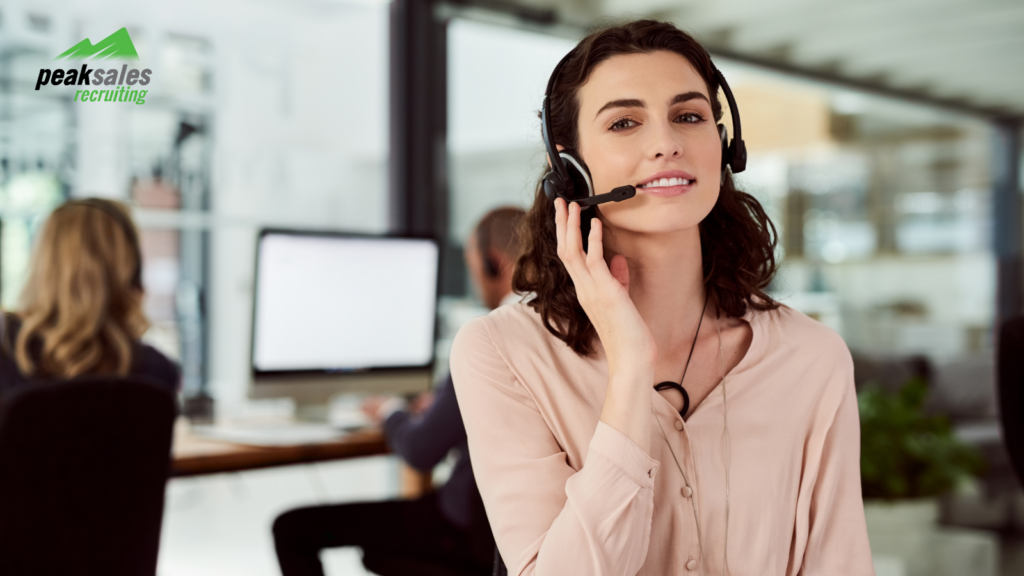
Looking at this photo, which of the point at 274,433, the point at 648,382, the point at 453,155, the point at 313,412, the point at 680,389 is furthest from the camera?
the point at 453,155

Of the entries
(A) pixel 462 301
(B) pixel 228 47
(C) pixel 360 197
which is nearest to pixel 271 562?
(A) pixel 462 301

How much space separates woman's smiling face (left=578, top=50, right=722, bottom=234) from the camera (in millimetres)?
1081

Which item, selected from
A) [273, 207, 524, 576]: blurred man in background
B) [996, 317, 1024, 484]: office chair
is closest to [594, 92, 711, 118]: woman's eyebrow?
[273, 207, 524, 576]: blurred man in background

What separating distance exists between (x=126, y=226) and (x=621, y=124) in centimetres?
139

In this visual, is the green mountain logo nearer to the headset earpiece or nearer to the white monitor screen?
the white monitor screen

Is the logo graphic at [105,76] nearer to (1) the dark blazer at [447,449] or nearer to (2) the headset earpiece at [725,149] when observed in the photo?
(1) the dark blazer at [447,449]

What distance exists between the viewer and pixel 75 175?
10.1 feet

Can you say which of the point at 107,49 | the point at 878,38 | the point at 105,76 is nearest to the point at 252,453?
the point at 105,76

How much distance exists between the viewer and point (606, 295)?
1.08 metres

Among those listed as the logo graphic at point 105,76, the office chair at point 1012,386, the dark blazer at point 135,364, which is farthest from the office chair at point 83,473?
the logo graphic at point 105,76

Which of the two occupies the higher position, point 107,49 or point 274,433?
point 107,49

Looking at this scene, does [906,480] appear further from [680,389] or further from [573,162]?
[573,162]

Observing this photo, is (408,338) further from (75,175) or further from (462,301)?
(75,175)

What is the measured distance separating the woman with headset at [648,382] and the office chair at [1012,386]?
74 cm
